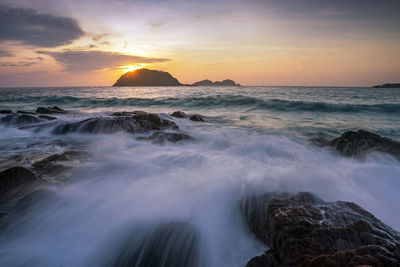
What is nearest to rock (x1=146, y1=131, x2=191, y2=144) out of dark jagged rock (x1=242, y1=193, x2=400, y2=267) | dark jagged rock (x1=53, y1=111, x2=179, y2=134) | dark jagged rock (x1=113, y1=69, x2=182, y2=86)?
dark jagged rock (x1=53, y1=111, x2=179, y2=134)

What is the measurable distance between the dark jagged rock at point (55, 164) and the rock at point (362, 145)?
7457mm

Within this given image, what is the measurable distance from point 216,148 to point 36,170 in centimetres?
494

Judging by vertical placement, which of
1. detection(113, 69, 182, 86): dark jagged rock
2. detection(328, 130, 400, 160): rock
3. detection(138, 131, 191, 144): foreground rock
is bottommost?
detection(138, 131, 191, 144): foreground rock

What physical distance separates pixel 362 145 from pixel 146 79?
559 feet

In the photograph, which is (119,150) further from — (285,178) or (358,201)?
(358,201)

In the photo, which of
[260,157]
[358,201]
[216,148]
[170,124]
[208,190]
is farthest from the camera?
[170,124]

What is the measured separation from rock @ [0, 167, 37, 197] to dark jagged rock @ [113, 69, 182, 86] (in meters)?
167

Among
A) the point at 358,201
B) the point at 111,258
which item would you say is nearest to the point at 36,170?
the point at 111,258

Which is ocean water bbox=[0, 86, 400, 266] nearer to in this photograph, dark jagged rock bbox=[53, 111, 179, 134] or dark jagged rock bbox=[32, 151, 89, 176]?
dark jagged rock bbox=[32, 151, 89, 176]

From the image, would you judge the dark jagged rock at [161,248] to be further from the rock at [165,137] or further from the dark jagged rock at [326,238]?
the rock at [165,137]

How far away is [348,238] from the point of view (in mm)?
2189

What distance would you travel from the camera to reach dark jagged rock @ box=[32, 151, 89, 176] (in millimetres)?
4500

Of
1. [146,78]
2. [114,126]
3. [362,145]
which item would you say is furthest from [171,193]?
[146,78]

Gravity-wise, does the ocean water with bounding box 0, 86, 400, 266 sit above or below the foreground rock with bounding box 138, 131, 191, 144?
below
